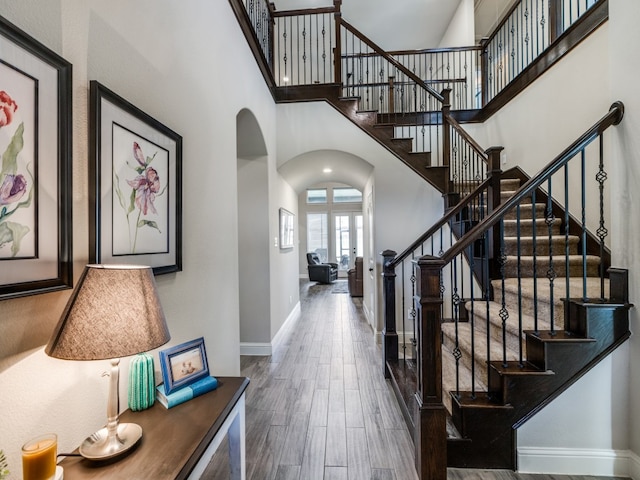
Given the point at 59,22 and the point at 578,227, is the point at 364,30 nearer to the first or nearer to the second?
the point at 578,227

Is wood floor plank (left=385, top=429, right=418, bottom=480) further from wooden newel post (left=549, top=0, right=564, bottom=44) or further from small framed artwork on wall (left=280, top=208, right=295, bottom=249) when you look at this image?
wooden newel post (left=549, top=0, right=564, bottom=44)

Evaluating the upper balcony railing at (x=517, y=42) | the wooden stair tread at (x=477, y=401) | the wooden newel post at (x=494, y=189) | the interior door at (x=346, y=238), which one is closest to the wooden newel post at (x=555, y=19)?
the upper balcony railing at (x=517, y=42)

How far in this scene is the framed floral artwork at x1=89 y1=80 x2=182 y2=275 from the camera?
0.99 meters

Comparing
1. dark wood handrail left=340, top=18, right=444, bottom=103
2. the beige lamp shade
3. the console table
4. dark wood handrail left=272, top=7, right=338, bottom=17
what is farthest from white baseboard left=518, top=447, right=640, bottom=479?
dark wood handrail left=272, top=7, right=338, bottom=17

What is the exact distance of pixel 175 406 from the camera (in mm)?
1121

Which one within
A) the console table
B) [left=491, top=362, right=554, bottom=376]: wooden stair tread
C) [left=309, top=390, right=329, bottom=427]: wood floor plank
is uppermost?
the console table

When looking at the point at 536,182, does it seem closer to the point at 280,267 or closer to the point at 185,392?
the point at 185,392

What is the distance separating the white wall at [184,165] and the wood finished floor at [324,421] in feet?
1.74

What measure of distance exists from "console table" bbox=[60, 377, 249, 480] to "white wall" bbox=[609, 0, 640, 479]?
7.00ft

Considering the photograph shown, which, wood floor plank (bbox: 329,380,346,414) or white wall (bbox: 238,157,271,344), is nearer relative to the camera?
wood floor plank (bbox: 329,380,346,414)

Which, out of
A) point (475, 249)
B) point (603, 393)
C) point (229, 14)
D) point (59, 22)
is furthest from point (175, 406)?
point (475, 249)

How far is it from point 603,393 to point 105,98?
2819 mm

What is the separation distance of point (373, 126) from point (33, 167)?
141 inches

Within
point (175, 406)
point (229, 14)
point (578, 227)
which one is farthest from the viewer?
point (578, 227)
